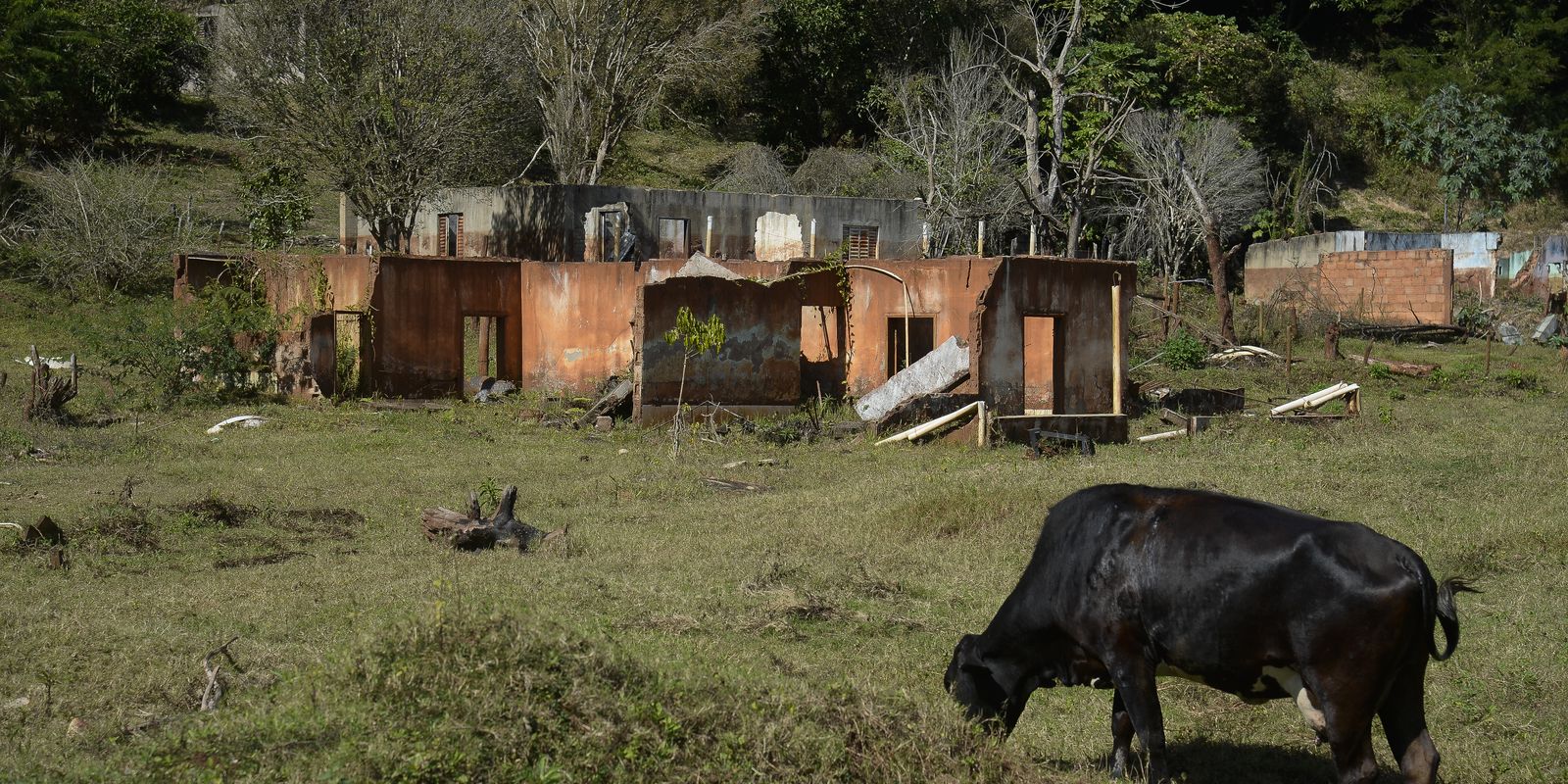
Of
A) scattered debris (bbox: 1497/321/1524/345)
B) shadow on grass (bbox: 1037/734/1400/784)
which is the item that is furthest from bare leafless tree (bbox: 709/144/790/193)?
shadow on grass (bbox: 1037/734/1400/784)

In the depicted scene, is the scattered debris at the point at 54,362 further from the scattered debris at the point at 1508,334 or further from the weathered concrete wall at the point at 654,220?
the scattered debris at the point at 1508,334

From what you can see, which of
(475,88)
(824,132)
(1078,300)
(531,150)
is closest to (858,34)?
(824,132)

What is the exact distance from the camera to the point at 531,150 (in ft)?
142

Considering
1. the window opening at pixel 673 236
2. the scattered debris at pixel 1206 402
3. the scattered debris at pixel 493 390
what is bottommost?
the scattered debris at pixel 1206 402

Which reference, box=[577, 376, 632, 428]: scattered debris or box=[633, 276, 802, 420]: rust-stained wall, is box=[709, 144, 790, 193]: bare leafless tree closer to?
box=[633, 276, 802, 420]: rust-stained wall

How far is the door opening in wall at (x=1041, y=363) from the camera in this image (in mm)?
21328

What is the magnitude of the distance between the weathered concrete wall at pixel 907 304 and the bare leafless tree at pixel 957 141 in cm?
1087

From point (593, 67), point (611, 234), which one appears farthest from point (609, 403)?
point (593, 67)

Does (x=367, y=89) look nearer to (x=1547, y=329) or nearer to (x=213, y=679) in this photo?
(x=213, y=679)

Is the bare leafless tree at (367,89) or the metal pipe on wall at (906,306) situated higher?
the bare leafless tree at (367,89)

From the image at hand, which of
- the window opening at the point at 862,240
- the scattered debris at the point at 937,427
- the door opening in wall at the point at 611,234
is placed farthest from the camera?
the window opening at the point at 862,240

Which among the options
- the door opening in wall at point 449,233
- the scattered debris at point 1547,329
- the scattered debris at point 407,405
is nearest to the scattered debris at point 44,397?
the scattered debris at point 407,405

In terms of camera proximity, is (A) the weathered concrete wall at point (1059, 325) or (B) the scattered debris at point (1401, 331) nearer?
(A) the weathered concrete wall at point (1059, 325)

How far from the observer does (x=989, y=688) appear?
646cm
